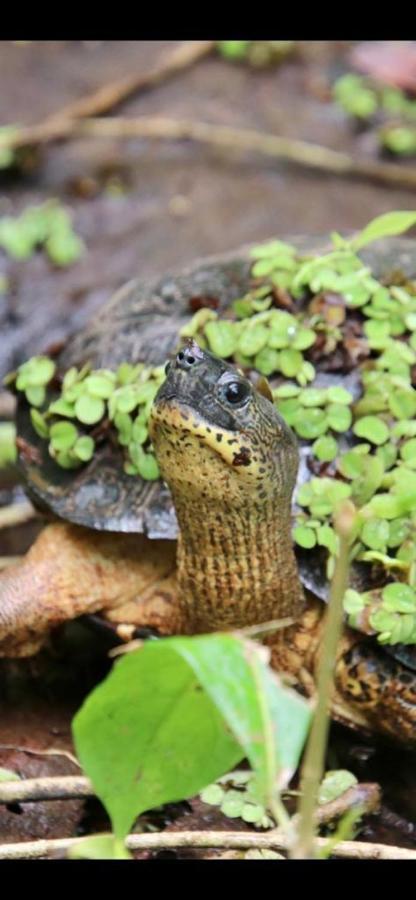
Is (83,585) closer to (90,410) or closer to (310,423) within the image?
(90,410)

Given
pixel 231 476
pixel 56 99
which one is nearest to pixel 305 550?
pixel 231 476

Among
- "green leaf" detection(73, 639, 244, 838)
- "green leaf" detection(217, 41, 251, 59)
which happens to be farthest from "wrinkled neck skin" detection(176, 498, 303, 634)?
"green leaf" detection(217, 41, 251, 59)

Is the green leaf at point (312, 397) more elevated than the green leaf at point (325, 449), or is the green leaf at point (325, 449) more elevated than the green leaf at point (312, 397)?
the green leaf at point (312, 397)

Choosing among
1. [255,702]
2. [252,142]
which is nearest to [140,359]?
[255,702]

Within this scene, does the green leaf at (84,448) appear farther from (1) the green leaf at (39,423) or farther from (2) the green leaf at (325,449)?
(2) the green leaf at (325,449)

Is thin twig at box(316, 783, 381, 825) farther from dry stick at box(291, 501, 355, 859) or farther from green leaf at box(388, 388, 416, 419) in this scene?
dry stick at box(291, 501, 355, 859)

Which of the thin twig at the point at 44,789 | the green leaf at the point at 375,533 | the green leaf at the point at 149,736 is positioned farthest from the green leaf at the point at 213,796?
the green leaf at the point at 149,736
